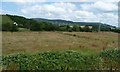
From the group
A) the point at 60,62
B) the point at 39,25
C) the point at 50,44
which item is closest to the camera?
the point at 60,62

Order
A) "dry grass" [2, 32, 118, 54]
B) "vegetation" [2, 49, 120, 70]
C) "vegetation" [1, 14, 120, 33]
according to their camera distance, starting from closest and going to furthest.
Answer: "vegetation" [2, 49, 120, 70]
"dry grass" [2, 32, 118, 54]
"vegetation" [1, 14, 120, 33]

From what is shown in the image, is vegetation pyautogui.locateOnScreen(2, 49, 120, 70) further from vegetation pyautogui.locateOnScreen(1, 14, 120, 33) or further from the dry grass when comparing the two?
vegetation pyautogui.locateOnScreen(1, 14, 120, 33)

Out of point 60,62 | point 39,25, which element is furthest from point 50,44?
point 39,25

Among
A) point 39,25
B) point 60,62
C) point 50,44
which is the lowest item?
point 39,25

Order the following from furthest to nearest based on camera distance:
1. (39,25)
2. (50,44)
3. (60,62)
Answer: (39,25), (50,44), (60,62)

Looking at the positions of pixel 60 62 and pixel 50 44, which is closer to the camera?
pixel 60 62

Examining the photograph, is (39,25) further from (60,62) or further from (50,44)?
(60,62)

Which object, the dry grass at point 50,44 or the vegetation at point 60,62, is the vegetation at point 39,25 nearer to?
the dry grass at point 50,44

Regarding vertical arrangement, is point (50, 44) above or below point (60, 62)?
below

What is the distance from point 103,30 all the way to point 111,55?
117 feet

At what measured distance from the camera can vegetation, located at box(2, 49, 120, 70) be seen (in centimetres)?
1075

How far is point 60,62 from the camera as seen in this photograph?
11.5m

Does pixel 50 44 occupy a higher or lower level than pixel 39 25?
higher

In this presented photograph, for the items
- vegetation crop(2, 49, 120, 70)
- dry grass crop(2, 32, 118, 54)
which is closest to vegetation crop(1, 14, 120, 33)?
dry grass crop(2, 32, 118, 54)
